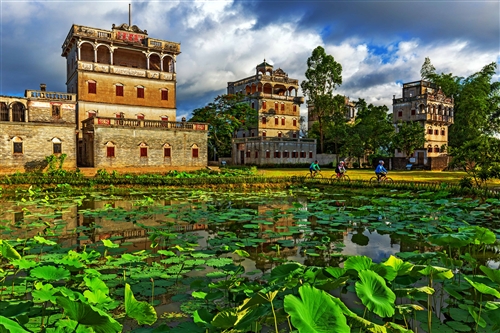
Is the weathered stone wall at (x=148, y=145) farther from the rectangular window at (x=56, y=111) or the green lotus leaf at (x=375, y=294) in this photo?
the green lotus leaf at (x=375, y=294)

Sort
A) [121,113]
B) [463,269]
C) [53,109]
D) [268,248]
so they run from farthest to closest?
[121,113] → [53,109] → [268,248] → [463,269]

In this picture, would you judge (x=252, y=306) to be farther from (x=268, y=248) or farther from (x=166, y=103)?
(x=166, y=103)

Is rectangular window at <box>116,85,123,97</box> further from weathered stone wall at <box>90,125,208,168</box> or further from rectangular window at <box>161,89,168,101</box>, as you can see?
weathered stone wall at <box>90,125,208,168</box>

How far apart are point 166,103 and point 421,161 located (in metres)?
31.2

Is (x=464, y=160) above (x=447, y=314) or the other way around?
above

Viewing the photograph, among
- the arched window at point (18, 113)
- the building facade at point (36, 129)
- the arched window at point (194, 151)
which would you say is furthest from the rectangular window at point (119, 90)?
the arched window at point (194, 151)

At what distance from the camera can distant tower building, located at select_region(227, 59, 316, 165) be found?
42438 millimetres

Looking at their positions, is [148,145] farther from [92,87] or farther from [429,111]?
[429,111]

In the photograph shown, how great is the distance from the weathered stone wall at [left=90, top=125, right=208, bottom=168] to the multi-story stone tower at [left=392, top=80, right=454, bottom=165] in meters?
31.9

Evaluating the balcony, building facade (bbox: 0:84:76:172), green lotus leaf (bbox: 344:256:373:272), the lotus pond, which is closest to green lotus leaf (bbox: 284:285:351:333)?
the lotus pond

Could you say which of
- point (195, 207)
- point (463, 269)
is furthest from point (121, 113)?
point (463, 269)

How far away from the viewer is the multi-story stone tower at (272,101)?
4712cm

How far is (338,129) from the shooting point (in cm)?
4109

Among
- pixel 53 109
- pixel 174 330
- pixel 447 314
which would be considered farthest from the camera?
pixel 53 109
